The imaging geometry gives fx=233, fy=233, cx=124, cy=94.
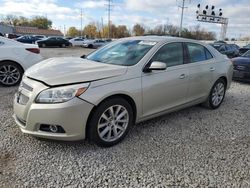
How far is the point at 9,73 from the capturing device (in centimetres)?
617

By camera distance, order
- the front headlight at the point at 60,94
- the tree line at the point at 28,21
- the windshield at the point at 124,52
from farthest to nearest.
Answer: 1. the tree line at the point at 28,21
2. the windshield at the point at 124,52
3. the front headlight at the point at 60,94

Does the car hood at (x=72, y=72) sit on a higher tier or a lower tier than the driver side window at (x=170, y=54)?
lower

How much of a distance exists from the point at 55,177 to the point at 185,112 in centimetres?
302

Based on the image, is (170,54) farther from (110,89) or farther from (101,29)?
(101,29)

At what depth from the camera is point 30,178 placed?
2.52m

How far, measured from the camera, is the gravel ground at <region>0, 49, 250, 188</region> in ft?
8.39

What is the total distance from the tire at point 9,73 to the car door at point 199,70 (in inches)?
177

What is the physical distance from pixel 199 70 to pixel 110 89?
82.3 inches

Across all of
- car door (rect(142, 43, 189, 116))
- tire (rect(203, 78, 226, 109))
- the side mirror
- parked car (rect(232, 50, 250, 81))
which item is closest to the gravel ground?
car door (rect(142, 43, 189, 116))

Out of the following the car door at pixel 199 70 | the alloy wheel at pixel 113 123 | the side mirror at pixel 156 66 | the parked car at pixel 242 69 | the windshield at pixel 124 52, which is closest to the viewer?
the alloy wheel at pixel 113 123

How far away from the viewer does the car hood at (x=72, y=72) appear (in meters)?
2.90

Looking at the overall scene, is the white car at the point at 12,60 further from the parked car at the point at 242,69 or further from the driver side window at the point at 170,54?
the parked car at the point at 242,69

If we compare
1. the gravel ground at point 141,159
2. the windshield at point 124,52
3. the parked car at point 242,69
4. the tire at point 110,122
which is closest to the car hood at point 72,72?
the windshield at point 124,52

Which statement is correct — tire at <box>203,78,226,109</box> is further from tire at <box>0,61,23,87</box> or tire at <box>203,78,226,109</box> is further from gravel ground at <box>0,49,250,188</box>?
tire at <box>0,61,23,87</box>
